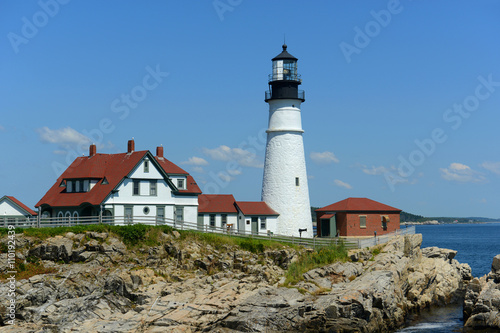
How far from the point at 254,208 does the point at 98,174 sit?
1241 centimetres

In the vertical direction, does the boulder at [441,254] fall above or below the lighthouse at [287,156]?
below

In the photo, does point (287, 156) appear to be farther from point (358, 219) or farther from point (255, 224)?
point (358, 219)


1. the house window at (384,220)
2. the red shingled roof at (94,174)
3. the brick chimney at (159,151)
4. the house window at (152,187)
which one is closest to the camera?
the red shingled roof at (94,174)

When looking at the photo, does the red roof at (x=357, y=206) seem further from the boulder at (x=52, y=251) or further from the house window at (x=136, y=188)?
the boulder at (x=52, y=251)

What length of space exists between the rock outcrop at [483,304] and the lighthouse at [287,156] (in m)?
15.3

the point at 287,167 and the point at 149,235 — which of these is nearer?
the point at 149,235

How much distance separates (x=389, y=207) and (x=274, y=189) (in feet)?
33.2

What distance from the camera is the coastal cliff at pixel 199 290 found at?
2894cm

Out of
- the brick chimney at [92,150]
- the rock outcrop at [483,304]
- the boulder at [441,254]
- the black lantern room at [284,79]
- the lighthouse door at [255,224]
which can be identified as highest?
the black lantern room at [284,79]

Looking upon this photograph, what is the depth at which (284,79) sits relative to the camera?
156ft

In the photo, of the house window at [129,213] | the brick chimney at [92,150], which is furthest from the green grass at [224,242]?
the brick chimney at [92,150]

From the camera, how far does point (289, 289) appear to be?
32156 mm

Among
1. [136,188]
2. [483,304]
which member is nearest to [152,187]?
[136,188]

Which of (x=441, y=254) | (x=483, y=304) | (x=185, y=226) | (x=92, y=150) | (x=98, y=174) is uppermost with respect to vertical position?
(x=92, y=150)
